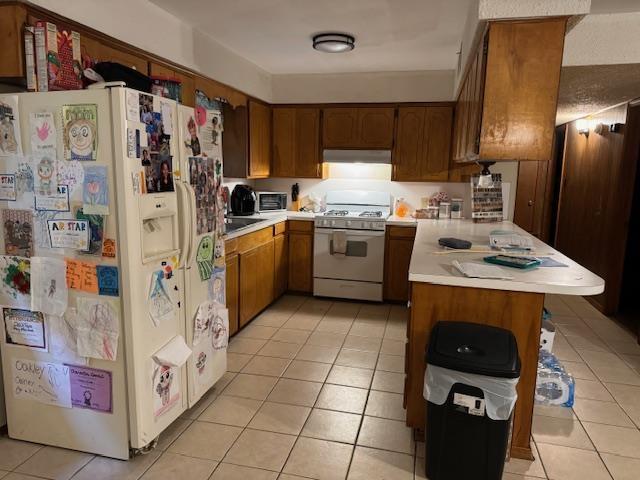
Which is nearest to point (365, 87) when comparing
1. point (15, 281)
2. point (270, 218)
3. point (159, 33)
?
point (270, 218)

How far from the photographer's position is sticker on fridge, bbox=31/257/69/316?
2066 mm

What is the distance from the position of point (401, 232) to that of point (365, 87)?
5.40 feet

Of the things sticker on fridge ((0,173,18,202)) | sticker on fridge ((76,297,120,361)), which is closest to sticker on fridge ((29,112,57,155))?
sticker on fridge ((0,173,18,202))

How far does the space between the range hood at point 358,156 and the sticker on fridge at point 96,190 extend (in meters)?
3.15

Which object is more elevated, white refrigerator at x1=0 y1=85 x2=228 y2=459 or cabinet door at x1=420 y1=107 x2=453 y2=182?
cabinet door at x1=420 y1=107 x2=453 y2=182

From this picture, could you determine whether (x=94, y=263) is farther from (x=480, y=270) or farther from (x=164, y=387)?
(x=480, y=270)

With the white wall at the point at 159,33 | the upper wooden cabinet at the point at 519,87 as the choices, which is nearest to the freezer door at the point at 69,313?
the white wall at the point at 159,33

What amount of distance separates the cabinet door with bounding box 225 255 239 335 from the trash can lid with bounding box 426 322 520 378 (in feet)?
6.14

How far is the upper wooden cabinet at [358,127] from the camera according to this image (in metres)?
4.71

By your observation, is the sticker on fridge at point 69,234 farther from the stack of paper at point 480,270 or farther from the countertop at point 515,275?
the stack of paper at point 480,270

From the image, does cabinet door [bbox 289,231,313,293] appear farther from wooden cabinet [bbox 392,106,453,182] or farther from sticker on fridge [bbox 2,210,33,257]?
sticker on fridge [bbox 2,210,33,257]

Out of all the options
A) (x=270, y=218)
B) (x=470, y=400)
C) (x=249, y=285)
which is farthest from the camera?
(x=270, y=218)

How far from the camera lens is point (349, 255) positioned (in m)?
4.59

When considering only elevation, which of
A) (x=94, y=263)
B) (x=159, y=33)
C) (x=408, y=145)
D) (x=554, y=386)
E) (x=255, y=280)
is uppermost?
(x=159, y=33)
